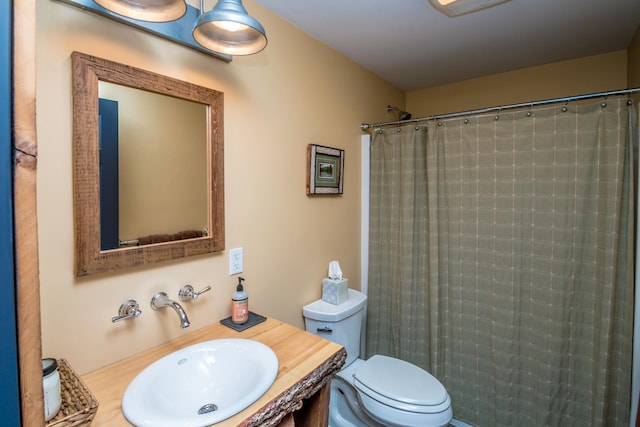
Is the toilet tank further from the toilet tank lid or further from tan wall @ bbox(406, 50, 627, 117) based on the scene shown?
tan wall @ bbox(406, 50, 627, 117)

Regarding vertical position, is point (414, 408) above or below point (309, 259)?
below

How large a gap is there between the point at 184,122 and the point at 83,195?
463 mm

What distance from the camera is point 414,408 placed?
1.45 m

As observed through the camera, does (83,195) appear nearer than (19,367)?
No

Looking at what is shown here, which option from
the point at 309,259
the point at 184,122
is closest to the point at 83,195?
the point at 184,122

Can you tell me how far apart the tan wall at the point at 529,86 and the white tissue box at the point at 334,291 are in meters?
1.83

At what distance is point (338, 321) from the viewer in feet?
5.82

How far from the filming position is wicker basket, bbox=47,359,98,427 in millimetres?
698

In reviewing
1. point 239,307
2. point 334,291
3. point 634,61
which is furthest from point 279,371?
point 634,61

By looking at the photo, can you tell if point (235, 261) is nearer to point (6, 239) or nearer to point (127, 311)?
point (127, 311)

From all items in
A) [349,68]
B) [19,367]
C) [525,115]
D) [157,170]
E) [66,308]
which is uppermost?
[349,68]

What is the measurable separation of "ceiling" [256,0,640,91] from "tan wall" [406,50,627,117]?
8 cm

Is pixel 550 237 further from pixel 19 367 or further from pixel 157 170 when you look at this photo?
pixel 19 367

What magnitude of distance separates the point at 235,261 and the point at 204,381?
0.52 metres
